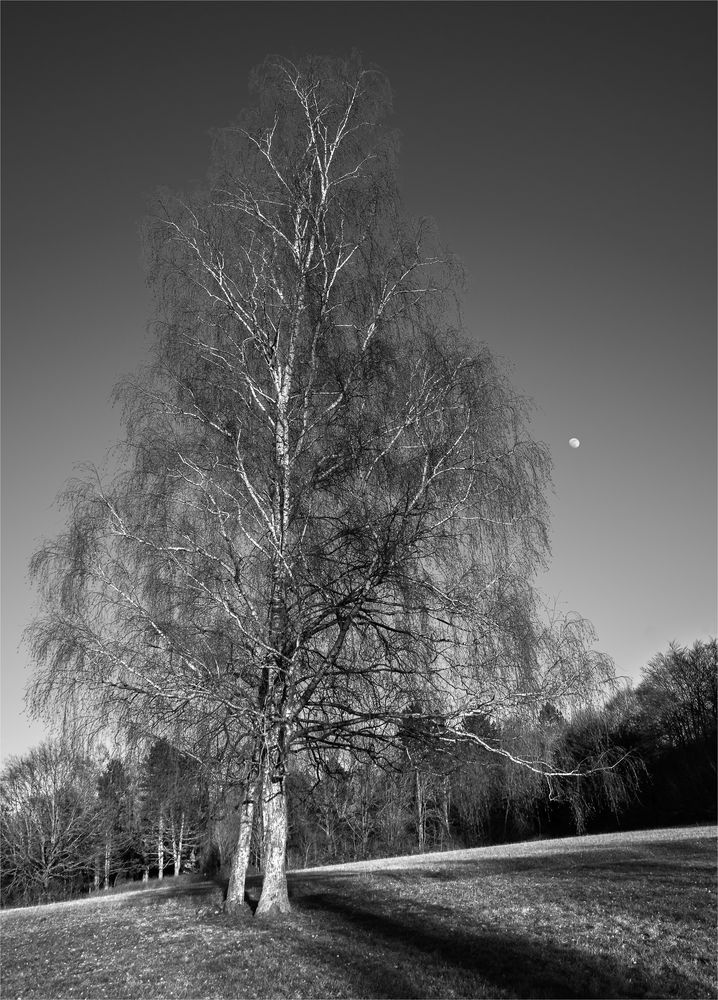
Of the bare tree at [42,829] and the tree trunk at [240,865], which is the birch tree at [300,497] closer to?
the tree trunk at [240,865]

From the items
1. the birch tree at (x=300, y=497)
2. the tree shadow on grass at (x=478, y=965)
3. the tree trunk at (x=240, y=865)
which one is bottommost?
the tree shadow on grass at (x=478, y=965)

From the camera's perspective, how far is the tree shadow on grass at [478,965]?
6.61 m

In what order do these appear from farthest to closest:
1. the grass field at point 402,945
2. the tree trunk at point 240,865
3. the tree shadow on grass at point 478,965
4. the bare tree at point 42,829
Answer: the bare tree at point 42,829 → the tree trunk at point 240,865 → the grass field at point 402,945 → the tree shadow on grass at point 478,965

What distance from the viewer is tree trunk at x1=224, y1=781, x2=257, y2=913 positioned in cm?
1018

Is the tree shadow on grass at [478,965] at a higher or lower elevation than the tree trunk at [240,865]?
lower

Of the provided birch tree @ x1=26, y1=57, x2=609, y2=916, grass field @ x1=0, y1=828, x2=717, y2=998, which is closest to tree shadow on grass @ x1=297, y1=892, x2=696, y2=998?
grass field @ x1=0, y1=828, x2=717, y2=998

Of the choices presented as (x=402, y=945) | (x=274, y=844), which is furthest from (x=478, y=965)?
(x=274, y=844)

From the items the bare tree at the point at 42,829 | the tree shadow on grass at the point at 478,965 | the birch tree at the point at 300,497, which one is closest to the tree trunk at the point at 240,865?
the birch tree at the point at 300,497

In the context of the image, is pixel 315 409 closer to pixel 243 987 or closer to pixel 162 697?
pixel 162 697

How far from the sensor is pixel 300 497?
924 centimetres

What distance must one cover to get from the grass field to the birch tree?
135cm

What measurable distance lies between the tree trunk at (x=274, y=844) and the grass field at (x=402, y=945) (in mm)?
332

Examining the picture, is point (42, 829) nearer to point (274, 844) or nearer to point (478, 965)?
point (274, 844)

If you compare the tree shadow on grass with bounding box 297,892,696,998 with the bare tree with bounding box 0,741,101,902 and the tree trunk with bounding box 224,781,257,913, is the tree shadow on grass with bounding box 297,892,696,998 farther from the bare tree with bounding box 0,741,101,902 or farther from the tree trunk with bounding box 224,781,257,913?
the bare tree with bounding box 0,741,101,902
